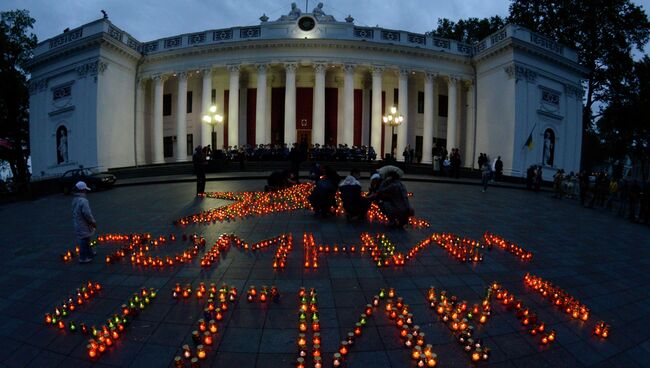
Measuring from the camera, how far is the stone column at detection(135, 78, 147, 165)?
31625 millimetres

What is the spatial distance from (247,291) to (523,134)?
28000 millimetres

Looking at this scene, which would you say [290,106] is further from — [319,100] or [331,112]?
[331,112]

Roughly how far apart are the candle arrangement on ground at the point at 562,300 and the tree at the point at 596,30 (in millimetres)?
32605

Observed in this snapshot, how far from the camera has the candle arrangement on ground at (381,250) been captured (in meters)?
6.09

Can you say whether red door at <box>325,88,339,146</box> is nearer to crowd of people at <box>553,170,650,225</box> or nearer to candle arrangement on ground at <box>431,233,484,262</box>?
crowd of people at <box>553,170,650,225</box>

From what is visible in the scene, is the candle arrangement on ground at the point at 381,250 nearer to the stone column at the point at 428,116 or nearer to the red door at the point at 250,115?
the stone column at the point at 428,116

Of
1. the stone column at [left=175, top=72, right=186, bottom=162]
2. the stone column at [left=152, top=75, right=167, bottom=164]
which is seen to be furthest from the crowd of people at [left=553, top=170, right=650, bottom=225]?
the stone column at [left=152, top=75, right=167, bottom=164]

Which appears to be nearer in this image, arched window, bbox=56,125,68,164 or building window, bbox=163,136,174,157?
arched window, bbox=56,125,68,164

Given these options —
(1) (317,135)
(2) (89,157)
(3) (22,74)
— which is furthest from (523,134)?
(3) (22,74)

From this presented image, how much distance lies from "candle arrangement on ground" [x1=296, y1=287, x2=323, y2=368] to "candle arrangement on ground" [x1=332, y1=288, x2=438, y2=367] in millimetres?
195

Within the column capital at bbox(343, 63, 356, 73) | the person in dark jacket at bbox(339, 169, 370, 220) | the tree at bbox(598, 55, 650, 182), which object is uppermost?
the column capital at bbox(343, 63, 356, 73)

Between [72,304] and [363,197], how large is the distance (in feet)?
21.2

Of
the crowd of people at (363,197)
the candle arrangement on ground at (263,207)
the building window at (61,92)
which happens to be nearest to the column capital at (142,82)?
the building window at (61,92)

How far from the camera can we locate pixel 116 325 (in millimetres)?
3934
